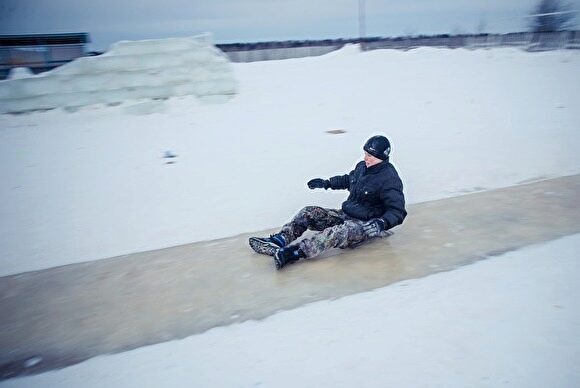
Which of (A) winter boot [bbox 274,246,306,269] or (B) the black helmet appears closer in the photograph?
(A) winter boot [bbox 274,246,306,269]

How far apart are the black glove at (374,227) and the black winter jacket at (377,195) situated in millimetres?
35

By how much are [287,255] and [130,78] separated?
7876 mm

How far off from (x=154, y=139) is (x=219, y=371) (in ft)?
19.3

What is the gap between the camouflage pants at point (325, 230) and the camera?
3.26 meters

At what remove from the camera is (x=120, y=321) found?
272cm

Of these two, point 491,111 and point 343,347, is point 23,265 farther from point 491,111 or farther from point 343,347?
point 491,111

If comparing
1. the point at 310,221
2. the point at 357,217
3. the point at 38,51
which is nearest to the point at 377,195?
the point at 357,217

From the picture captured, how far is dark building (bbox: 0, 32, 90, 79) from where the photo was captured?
10516mm

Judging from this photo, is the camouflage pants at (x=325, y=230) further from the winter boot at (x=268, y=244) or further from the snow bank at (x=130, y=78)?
the snow bank at (x=130, y=78)

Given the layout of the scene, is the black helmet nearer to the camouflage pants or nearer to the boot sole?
the camouflage pants

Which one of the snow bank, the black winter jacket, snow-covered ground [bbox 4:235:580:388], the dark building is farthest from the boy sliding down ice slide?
the dark building

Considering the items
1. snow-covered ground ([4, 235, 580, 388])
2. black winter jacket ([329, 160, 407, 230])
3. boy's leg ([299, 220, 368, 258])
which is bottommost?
snow-covered ground ([4, 235, 580, 388])

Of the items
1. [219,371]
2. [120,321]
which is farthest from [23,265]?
[219,371]

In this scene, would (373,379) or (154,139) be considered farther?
(154,139)
